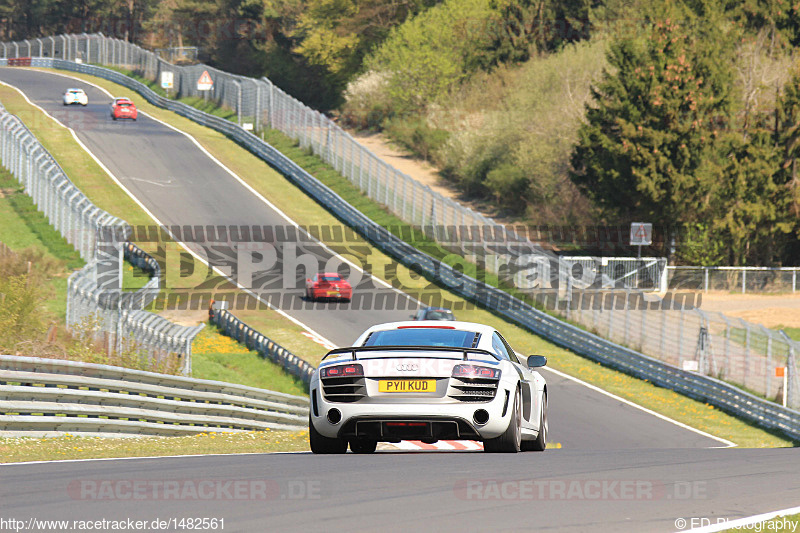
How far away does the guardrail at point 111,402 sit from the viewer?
45.3 feet

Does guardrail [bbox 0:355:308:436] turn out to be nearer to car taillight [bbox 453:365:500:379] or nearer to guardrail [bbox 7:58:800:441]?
car taillight [bbox 453:365:500:379]

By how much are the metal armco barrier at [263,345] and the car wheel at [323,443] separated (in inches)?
589

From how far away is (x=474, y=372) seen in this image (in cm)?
1070

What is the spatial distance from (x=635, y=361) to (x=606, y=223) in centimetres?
2364

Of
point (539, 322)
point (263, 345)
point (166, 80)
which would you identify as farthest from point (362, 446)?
point (166, 80)

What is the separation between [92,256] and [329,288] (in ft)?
28.1

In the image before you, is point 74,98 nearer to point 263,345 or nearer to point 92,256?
point 92,256

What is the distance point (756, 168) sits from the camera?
5162cm

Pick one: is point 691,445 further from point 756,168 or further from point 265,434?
point 756,168

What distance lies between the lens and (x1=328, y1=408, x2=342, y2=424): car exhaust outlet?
1082cm

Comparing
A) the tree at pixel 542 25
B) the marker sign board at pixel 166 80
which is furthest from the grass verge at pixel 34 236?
the tree at pixel 542 25

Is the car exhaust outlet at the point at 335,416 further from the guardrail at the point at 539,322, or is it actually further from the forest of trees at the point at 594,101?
the forest of trees at the point at 594,101

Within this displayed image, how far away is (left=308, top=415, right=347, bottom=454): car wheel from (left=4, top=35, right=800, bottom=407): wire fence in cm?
2100

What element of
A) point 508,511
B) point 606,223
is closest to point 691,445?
point 508,511
